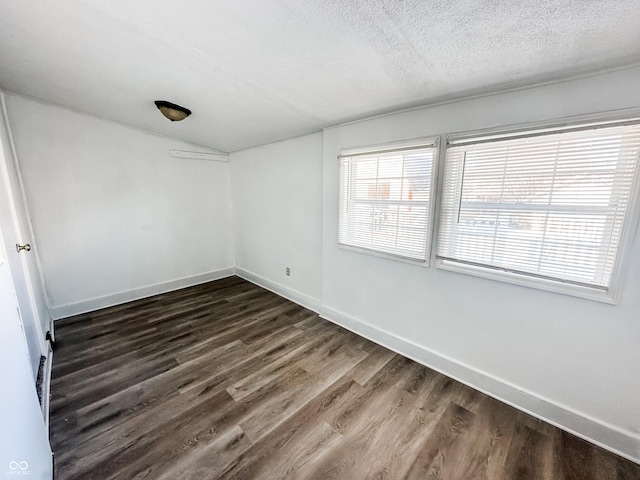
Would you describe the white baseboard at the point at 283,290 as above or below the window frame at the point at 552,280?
below

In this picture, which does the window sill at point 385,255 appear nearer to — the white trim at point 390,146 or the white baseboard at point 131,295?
the white trim at point 390,146

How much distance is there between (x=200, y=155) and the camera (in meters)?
3.92

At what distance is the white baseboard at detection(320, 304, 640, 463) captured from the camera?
148 cm

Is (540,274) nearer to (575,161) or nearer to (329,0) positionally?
(575,161)

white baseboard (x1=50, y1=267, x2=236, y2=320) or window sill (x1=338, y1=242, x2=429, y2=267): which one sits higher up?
window sill (x1=338, y1=242, x2=429, y2=267)

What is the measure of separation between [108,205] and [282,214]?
7.11 feet

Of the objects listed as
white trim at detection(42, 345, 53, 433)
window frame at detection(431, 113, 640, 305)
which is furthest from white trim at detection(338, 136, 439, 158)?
white trim at detection(42, 345, 53, 433)

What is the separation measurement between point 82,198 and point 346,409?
366 centimetres

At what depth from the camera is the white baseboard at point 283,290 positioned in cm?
326

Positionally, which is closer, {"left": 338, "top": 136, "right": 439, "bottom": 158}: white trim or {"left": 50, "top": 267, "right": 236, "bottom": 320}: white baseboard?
{"left": 338, "top": 136, "right": 439, "bottom": 158}: white trim

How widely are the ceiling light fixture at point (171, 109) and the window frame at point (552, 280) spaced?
2403 millimetres

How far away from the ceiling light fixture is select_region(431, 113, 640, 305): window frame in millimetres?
2403

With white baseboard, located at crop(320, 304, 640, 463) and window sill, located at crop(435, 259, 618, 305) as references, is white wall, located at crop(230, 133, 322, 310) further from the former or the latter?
window sill, located at crop(435, 259, 618, 305)

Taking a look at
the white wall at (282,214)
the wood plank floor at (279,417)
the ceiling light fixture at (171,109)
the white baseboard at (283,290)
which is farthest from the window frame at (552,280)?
the ceiling light fixture at (171,109)
